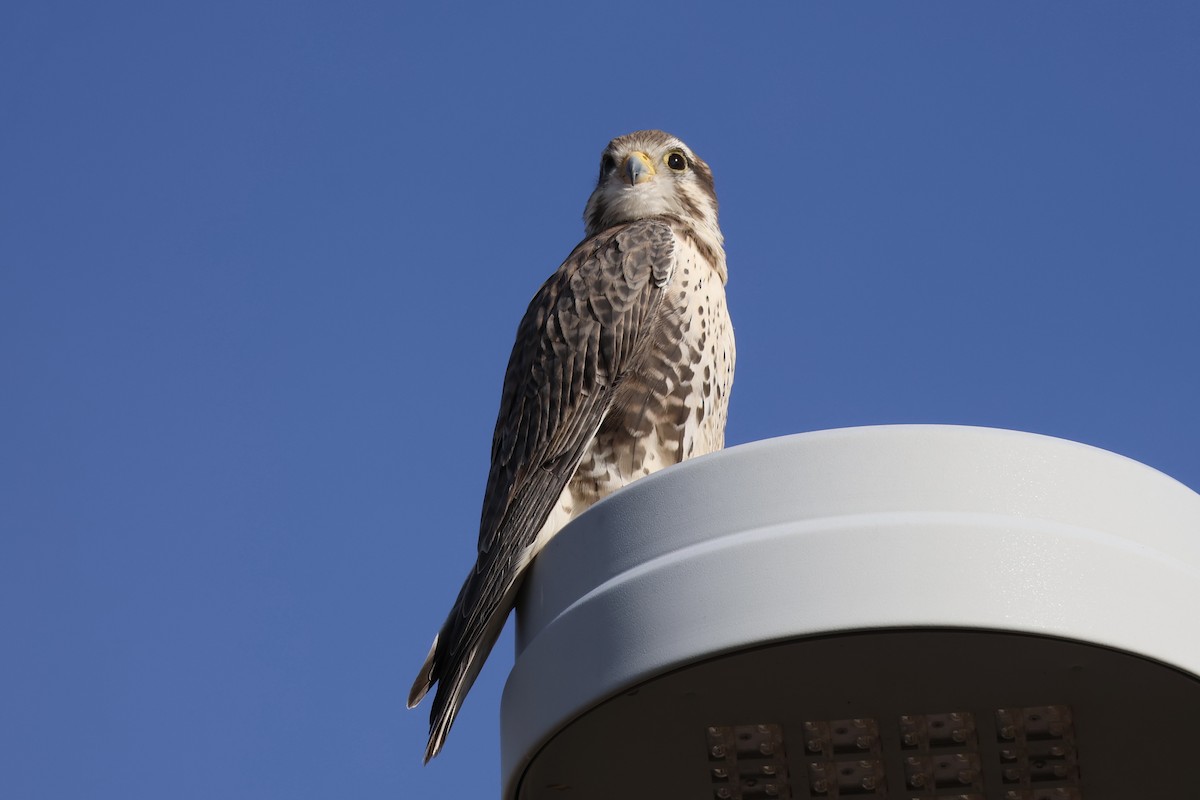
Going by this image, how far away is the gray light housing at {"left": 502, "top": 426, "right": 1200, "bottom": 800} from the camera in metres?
2.18

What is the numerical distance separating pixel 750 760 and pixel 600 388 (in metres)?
1.82

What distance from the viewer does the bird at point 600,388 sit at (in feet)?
12.8

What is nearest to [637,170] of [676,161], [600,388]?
[676,161]

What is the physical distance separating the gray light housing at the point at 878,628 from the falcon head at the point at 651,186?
2.75m

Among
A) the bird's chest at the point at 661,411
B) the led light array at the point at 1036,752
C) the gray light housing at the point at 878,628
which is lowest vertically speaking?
the led light array at the point at 1036,752

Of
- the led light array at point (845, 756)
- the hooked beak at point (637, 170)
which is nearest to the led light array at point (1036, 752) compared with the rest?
the led light array at point (845, 756)

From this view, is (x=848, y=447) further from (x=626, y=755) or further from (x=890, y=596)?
(x=626, y=755)

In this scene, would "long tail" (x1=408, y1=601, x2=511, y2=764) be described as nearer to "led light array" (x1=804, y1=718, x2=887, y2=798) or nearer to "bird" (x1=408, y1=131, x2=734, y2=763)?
"bird" (x1=408, y1=131, x2=734, y2=763)

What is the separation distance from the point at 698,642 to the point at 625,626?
0.14m

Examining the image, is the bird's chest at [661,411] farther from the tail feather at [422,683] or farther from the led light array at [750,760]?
the led light array at [750,760]

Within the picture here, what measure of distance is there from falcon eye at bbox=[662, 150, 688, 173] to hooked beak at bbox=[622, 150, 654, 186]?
0.08 m

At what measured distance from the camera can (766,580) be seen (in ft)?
7.25

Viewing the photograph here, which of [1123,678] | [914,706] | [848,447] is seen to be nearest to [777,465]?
[848,447]

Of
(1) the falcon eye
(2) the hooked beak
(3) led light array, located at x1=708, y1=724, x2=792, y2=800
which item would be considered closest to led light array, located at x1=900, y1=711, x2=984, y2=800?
(3) led light array, located at x1=708, y1=724, x2=792, y2=800
